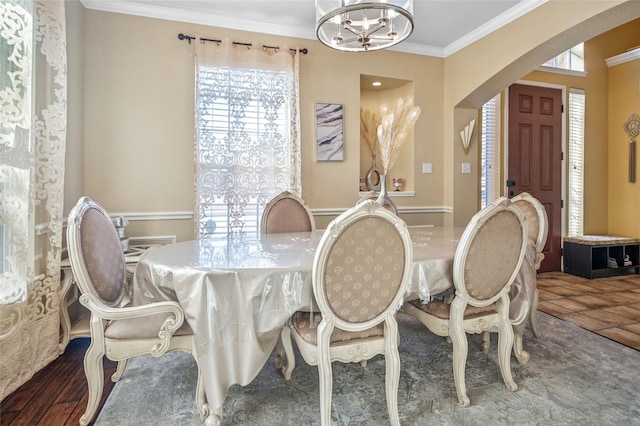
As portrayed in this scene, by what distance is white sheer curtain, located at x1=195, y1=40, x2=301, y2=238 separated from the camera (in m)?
3.14

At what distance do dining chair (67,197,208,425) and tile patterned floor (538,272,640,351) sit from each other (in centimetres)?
290

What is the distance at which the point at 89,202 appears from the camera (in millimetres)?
1673

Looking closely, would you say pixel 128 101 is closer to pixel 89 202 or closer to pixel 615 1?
pixel 89 202

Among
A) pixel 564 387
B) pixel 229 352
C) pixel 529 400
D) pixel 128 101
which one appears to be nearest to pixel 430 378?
pixel 529 400

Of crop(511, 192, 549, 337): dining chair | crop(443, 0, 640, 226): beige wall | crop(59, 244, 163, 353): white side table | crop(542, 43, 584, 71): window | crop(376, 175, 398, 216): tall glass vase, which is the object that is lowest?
crop(59, 244, 163, 353): white side table

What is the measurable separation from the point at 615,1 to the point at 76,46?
387 cm

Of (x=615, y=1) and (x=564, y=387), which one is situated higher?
(x=615, y=1)

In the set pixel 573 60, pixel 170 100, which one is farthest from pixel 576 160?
pixel 170 100

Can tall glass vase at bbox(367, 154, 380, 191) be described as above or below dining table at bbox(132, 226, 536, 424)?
above

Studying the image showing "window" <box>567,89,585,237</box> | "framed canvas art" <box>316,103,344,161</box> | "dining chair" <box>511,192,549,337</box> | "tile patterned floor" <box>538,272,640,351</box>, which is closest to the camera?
"dining chair" <box>511,192,549,337</box>

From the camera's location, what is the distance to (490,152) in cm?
430

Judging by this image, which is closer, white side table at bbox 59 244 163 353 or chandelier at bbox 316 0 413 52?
chandelier at bbox 316 0 413 52

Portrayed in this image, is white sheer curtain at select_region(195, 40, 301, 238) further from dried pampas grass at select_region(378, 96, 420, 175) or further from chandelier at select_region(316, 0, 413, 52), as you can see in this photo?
chandelier at select_region(316, 0, 413, 52)

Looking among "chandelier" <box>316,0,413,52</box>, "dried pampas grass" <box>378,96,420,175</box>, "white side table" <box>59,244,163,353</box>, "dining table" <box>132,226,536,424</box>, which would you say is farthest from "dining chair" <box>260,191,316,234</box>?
"chandelier" <box>316,0,413,52</box>
